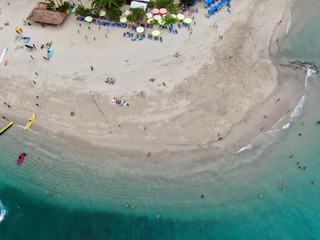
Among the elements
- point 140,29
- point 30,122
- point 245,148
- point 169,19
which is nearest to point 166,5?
point 169,19

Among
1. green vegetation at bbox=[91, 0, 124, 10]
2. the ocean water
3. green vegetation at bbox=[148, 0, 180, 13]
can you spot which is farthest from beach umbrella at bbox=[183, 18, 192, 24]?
the ocean water

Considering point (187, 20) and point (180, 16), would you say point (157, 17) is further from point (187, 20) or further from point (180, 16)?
point (187, 20)

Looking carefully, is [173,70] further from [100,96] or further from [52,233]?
Result: [52,233]

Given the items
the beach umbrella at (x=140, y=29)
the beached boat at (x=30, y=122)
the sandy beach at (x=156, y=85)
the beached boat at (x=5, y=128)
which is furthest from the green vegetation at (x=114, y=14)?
the beached boat at (x=5, y=128)

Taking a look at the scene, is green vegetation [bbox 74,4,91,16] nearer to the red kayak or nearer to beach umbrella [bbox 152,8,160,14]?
beach umbrella [bbox 152,8,160,14]

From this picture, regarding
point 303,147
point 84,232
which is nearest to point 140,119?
point 84,232
